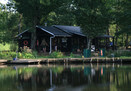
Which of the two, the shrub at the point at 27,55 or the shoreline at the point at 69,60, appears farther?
the shrub at the point at 27,55

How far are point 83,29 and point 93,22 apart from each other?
220 cm

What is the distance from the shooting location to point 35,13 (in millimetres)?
47875

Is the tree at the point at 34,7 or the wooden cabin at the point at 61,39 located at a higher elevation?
the tree at the point at 34,7

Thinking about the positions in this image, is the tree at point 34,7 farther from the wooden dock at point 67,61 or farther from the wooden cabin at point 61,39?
the wooden dock at point 67,61

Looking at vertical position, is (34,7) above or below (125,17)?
above

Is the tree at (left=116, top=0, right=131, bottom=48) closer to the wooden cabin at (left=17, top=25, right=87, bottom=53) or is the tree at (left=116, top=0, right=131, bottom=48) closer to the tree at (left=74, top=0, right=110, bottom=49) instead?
the tree at (left=74, top=0, right=110, bottom=49)

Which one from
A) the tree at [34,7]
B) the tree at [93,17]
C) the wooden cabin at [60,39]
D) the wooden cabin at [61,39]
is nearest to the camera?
A: the tree at [93,17]

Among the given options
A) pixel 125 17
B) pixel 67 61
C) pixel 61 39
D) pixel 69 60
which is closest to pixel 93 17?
pixel 125 17

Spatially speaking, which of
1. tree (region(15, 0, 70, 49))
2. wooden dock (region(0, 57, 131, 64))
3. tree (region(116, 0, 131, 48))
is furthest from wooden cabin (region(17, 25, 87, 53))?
wooden dock (region(0, 57, 131, 64))

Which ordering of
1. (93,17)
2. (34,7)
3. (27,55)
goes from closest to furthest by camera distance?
1. (27,55)
2. (93,17)
3. (34,7)

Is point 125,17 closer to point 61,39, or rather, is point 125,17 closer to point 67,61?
point 61,39

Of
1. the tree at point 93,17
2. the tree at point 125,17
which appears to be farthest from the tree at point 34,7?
the tree at point 125,17

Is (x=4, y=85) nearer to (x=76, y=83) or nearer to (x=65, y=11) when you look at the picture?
(x=76, y=83)

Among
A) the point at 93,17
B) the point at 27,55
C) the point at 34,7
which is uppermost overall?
the point at 34,7
